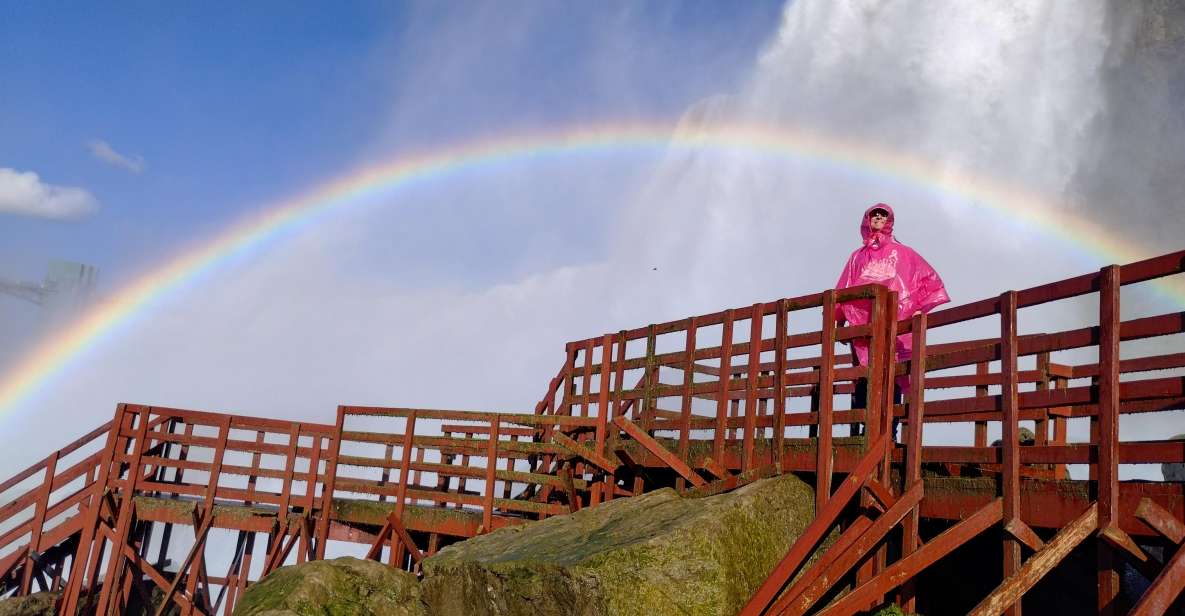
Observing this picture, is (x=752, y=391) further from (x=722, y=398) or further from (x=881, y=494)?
(x=881, y=494)

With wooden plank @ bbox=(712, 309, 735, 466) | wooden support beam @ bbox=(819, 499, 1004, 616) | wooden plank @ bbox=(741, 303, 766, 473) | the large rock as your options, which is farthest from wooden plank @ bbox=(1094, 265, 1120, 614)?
wooden plank @ bbox=(712, 309, 735, 466)

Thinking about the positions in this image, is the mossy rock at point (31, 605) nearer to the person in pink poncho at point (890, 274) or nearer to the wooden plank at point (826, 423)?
the wooden plank at point (826, 423)

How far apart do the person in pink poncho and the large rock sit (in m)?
1.92

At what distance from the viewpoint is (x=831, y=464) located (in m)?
8.28

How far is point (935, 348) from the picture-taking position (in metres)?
9.21

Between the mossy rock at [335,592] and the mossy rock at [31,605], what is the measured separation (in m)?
7.96

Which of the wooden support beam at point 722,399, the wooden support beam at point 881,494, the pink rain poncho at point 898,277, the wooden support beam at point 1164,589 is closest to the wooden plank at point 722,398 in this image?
the wooden support beam at point 722,399

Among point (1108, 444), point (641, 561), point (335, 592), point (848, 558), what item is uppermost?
point (1108, 444)

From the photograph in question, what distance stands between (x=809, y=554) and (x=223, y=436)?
9468 mm

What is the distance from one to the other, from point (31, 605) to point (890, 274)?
1361 centimetres

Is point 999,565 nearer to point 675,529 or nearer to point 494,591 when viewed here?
point 675,529

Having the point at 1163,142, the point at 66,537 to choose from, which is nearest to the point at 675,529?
the point at 66,537

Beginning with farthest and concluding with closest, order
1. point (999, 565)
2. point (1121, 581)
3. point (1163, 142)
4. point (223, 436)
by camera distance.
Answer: point (1163, 142)
point (223, 436)
point (999, 565)
point (1121, 581)

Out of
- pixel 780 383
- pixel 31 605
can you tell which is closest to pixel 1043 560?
pixel 780 383
